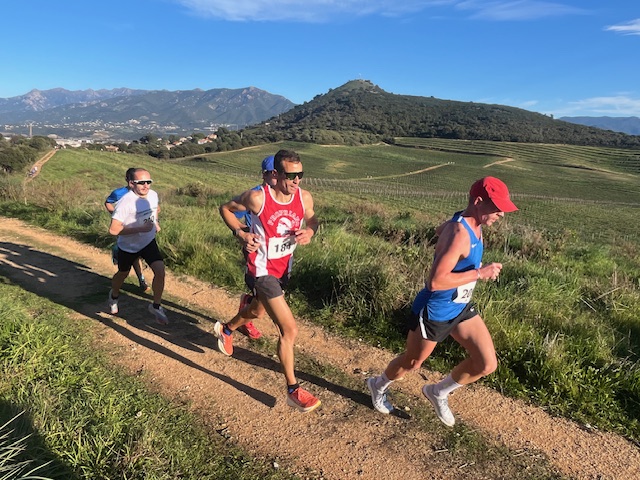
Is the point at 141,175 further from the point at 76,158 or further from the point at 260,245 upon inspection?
the point at 76,158

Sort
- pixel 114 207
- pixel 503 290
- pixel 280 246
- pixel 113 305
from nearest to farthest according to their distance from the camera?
1. pixel 280 246
2. pixel 113 305
3. pixel 503 290
4. pixel 114 207

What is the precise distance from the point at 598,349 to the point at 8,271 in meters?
7.62

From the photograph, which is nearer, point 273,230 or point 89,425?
point 89,425

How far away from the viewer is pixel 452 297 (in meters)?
2.78

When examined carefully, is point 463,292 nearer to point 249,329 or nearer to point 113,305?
point 249,329

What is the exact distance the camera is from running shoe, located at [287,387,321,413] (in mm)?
3127

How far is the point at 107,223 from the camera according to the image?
8453 mm

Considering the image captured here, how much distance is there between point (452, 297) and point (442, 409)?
36.5 inches

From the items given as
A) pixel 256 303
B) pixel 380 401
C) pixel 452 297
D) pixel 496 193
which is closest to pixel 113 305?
pixel 256 303

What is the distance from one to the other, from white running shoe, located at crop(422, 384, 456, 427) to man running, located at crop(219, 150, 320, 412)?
868 millimetres

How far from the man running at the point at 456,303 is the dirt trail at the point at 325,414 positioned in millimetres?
280

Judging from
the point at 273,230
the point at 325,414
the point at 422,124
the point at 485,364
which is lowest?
the point at 325,414

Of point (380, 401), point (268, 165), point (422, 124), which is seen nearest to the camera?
point (380, 401)

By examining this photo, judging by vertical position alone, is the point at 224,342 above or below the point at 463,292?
below
